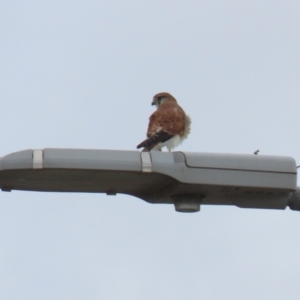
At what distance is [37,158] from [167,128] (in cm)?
440

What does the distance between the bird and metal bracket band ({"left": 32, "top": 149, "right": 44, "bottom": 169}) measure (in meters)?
3.81

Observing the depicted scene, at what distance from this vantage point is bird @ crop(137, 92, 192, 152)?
7.54m

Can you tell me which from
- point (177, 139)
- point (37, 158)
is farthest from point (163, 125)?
point (37, 158)

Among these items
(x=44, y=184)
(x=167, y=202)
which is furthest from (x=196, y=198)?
(x=44, y=184)

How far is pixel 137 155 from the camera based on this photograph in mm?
3504

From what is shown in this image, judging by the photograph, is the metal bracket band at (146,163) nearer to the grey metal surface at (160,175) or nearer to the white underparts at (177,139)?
the grey metal surface at (160,175)

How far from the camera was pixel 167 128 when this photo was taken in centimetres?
775

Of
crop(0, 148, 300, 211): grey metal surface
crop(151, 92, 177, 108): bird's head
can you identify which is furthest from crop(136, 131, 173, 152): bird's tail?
crop(0, 148, 300, 211): grey metal surface

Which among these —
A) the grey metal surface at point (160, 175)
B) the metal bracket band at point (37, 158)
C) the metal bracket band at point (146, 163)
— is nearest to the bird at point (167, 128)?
the grey metal surface at point (160, 175)

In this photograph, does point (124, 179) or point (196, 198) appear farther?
point (196, 198)

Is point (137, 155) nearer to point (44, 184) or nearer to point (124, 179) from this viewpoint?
point (124, 179)

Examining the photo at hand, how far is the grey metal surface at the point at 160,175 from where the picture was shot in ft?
11.2

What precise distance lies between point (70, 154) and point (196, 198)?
0.69 m

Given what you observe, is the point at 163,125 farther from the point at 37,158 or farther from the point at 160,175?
the point at 37,158
